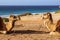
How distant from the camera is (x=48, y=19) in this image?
13859 millimetres

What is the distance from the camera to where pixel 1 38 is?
12.3m

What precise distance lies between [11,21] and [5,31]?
634 mm

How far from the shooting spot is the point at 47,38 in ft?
40.3

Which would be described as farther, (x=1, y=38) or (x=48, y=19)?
(x=48, y=19)

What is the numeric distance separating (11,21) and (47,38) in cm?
249

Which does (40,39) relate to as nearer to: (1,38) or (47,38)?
(47,38)

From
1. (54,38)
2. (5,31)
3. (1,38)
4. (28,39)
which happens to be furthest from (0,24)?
(54,38)

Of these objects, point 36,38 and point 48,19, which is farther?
point 48,19

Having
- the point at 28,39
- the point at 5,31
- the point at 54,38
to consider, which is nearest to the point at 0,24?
the point at 5,31

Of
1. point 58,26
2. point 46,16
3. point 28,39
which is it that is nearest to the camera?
point 28,39

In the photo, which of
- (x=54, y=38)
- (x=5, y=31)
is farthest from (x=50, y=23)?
(x=5, y=31)

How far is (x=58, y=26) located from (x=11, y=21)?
101 inches

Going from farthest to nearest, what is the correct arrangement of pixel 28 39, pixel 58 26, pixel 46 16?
pixel 46 16 < pixel 58 26 < pixel 28 39

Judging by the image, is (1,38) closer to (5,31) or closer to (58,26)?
(5,31)
